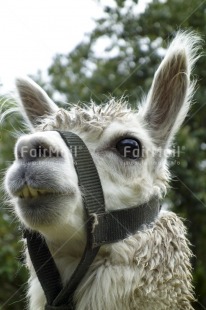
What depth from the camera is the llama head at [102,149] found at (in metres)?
2.48

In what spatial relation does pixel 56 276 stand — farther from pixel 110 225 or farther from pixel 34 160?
pixel 34 160

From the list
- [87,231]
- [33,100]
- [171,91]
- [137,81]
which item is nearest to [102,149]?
[87,231]

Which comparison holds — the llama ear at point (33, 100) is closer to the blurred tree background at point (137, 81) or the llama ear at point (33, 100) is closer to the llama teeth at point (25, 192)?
the llama teeth at point (25, 192)

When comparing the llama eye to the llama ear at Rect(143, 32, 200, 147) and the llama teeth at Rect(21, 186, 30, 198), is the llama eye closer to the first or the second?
the llama ear at Rect(143, 32, 200, 147)

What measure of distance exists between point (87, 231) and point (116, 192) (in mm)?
270

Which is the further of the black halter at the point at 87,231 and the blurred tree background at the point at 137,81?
the blurred tree background at the point at 137,81

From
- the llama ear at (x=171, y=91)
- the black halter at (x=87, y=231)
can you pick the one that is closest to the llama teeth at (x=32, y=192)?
the black halter at (x=87, y=231)

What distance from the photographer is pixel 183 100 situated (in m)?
3.17

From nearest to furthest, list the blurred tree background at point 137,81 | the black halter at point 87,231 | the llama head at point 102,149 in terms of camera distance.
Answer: the llama head at point 102,149 < the black halter at point 87,231 < the blurred tree background at point 137,81

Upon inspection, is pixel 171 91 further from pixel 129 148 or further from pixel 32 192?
pixel 32 192

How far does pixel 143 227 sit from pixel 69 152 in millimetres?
583

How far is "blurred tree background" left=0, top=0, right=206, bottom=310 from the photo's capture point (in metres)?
7.52

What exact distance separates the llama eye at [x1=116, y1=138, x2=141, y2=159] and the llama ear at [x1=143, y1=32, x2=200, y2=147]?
1.13 feet

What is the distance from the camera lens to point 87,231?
2678 millimetres
